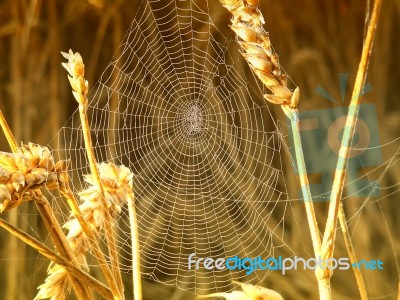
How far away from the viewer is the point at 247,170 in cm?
84

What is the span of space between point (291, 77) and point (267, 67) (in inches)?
19.4

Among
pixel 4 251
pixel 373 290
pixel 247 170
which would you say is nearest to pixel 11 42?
pixel 4 251

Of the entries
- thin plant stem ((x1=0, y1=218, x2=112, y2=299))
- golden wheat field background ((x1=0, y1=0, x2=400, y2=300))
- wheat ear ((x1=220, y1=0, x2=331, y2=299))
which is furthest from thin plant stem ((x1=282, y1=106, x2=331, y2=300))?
golden wheat field background ((x1=0, y1=0, x2=400, y2=300))

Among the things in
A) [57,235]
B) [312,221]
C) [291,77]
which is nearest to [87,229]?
[57,235]

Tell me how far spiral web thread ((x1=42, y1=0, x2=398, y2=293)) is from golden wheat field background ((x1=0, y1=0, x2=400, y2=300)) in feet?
0.05

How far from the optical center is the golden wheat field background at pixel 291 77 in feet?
2.60

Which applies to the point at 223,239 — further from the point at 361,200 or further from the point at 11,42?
the point at 11,42

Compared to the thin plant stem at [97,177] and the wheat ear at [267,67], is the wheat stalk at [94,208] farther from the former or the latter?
the wheat ear at [267,67]

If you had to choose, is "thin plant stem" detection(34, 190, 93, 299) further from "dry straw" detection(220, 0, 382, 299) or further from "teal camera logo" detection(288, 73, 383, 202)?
"teal camera logo" detection(288, 73, 383, 202)

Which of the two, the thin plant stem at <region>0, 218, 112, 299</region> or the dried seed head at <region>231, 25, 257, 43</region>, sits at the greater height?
the dried seed head at <region>231, 25, 257, 43</region>

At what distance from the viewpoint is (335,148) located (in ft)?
2.55

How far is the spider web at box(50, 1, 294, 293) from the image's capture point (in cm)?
81

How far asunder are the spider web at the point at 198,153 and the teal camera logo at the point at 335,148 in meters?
0.05

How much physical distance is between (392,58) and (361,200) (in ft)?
0.71
